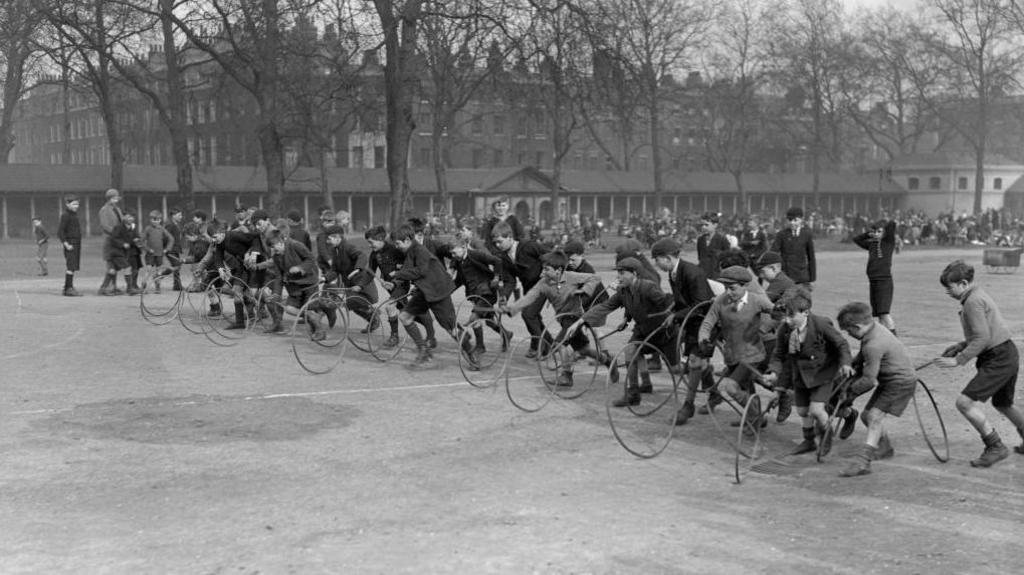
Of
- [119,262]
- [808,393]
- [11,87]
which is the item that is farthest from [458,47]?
[808,393]

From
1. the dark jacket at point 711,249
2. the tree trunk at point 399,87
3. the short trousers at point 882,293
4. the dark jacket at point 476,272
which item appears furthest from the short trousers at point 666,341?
the tree trunk at point 399,87

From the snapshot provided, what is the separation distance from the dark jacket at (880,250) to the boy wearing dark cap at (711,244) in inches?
76.6

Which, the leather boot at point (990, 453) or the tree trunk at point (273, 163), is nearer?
the leather boot at point (990, 453)

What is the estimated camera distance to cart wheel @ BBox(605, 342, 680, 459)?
9.14 m

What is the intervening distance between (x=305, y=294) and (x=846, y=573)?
10663 millimetres

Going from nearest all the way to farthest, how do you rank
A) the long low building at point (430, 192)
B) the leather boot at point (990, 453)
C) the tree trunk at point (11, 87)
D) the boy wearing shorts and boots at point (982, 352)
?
the boy wearing shorts and boots at point (982, 352), the leather boot at point (990, 453), the tree trunk at point (11, 87), the long low building at point (430, 192)

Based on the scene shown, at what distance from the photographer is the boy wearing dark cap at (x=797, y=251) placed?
15.0m

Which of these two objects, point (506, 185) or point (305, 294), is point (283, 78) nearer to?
point (305, 294)

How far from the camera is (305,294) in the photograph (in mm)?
15492

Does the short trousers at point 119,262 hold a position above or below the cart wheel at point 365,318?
above

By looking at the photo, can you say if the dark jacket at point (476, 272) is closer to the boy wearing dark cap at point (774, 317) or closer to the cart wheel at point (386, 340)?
the cart wheel at point (386, 340)

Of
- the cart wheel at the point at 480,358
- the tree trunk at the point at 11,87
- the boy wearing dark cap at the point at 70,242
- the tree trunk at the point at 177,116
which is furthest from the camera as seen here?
the tree trunk at the point at 11,87

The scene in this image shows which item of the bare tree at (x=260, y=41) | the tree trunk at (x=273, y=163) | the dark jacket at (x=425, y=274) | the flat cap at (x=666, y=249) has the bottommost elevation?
the dark jacket at (x=425, y=274)

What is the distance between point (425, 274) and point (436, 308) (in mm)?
425
